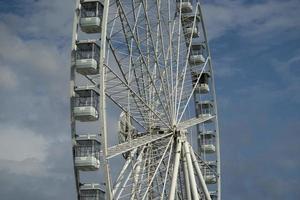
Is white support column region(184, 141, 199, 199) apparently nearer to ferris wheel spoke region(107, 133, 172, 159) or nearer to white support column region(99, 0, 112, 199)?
ferris wheel spoke region(107, 133, 172, 159)

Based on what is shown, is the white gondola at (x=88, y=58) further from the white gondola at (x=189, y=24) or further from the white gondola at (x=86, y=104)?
the white gondola at (x=189, y=24)

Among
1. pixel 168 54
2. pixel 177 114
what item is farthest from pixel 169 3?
pixel 177 114

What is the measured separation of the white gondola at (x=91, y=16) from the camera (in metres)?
35.8

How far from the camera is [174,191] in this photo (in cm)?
3675

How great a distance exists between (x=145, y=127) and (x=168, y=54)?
457cm

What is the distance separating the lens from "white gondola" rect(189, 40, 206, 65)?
46.7 m

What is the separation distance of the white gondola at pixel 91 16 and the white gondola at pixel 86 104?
3162 mm

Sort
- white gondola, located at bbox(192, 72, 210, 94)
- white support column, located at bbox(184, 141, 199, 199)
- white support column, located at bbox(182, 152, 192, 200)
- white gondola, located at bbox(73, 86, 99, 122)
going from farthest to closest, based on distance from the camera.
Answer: white gondola, located at bbox(192, 72, 210, 94) < white support column, located at bbox(182, 152, 192, 200) < white support column, located at bbox(184, 141, 199, 199) < white gondola, located at bbox(73, 86, 99, 122)

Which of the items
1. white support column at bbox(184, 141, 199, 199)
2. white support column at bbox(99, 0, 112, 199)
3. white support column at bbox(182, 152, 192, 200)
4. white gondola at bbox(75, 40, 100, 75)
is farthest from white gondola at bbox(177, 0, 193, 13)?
white support column at bbox(99, 0, 112, 199)

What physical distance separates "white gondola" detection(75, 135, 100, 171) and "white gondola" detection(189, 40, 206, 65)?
13.6 meters

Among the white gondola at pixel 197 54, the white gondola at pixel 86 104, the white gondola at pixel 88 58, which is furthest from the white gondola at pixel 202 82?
the white gondola at pixel 86 104

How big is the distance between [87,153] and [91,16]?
6.97 meters

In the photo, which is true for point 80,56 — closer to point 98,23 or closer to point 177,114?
point 98,23

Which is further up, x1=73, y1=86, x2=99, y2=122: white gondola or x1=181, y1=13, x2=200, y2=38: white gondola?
x1=181, y1=13, x2=200, y2=38: white gondola
